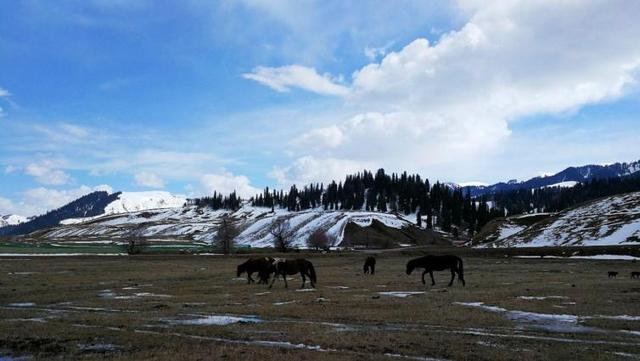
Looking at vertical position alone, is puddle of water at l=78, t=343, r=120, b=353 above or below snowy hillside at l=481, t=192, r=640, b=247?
below

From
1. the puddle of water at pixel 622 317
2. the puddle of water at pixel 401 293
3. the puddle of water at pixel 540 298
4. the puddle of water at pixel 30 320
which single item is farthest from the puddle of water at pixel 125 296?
the puddle of water at pixel 622 317

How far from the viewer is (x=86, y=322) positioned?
63.2 ft

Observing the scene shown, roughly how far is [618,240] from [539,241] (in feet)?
52.6

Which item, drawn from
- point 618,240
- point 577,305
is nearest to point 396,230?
point 618,240

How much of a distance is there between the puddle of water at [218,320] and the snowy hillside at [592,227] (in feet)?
270

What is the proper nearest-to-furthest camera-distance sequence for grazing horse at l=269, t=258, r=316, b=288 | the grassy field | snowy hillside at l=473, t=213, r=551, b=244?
1. the grassy field
2. grazing horse at l=269, t=258, r=316, b=288
3. snowy hillside at l=473, t=213, r=551, b=244

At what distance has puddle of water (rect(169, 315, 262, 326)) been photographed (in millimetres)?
18750

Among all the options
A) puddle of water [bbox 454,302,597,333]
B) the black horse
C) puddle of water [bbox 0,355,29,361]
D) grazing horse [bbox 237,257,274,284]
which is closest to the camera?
puddle of water [bbox 0,355,29,361]

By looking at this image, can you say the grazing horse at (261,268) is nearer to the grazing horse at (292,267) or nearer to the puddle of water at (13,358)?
the grazing horse at (292,267)

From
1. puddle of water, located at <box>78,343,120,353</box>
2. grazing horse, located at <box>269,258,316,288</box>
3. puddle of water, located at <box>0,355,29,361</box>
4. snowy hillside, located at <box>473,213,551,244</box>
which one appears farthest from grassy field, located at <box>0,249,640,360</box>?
snowy hillside, located at <box>473,213,551,244</box>

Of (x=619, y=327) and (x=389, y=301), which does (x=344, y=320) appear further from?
(x=619, y=327)

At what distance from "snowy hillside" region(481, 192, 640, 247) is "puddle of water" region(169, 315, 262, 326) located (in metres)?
82.3

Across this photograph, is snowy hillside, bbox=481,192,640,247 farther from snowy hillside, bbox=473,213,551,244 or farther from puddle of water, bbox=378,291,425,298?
puddle of water, bbox=378,291,425,298

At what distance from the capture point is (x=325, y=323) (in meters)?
18.9
